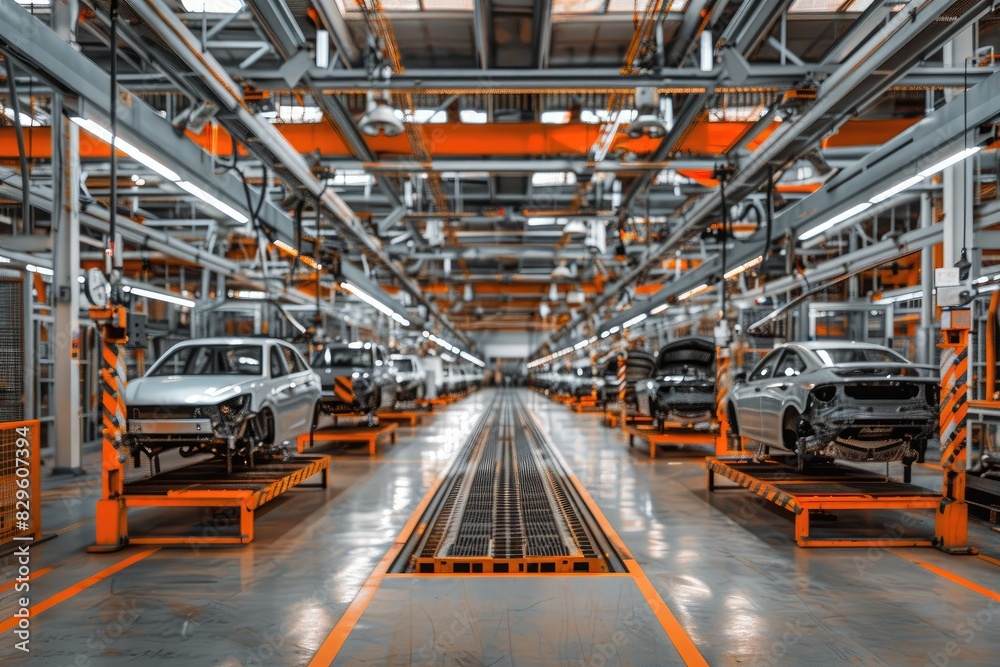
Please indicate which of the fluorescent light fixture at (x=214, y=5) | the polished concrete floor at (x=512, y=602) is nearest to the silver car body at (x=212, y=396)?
the polished concrete floor at (x=512, y=602)

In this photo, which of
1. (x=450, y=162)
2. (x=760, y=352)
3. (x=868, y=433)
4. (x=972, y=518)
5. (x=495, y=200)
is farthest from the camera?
(x=760, y=352)

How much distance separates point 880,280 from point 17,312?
61.3 ft

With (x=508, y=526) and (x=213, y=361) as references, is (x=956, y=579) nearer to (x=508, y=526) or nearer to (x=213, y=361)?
(x=508, y=526)

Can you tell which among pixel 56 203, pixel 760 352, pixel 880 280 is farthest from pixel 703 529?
pixel 880 280

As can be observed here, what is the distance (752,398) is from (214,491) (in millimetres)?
5689

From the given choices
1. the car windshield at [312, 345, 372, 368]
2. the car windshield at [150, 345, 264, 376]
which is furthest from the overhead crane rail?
the car windshield at [312, 345, 372, 368]

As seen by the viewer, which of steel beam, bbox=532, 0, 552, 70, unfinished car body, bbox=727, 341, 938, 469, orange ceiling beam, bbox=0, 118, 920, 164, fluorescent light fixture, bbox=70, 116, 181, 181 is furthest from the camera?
orange ceiling beam, bbox=0, 118, 920, 164

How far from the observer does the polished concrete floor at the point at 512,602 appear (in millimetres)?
3604

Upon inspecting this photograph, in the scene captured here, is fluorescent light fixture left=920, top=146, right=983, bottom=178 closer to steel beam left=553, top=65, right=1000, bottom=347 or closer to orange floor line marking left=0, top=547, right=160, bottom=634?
steel beam left=553, top=65, right=1000, bottom=347

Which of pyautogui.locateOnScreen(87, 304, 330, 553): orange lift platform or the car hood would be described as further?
the car hood

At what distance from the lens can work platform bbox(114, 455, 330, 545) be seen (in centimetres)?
576

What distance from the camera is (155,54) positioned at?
5.65 metres

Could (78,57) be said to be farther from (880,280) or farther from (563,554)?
(880,280)

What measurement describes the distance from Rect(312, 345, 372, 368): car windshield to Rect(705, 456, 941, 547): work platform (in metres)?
Answer: 8.10
